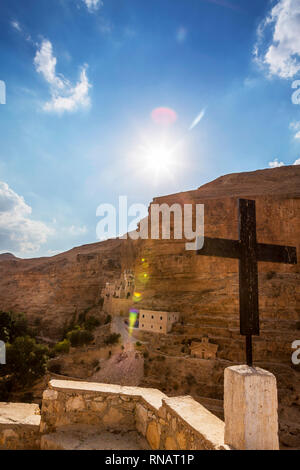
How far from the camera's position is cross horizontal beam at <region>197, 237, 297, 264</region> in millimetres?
3461

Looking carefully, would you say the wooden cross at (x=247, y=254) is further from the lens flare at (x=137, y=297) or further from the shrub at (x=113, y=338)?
the lens flare at (x=137, y=297)

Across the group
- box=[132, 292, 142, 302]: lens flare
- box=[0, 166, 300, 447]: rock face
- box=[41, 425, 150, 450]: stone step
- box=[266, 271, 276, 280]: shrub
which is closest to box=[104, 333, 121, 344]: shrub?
box=[0, 166, 300, 447]: rock face

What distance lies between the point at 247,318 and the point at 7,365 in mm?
22328

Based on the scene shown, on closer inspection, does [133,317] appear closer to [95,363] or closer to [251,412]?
[95,363]

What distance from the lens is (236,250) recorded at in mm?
3633

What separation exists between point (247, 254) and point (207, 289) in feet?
91.6

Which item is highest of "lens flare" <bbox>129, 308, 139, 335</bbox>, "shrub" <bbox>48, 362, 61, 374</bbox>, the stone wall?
the stone wall

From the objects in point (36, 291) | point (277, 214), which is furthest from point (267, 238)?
point (36, 291)

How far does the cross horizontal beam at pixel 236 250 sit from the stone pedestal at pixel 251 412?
1299 millimetres

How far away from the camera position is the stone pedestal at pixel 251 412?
2516mm

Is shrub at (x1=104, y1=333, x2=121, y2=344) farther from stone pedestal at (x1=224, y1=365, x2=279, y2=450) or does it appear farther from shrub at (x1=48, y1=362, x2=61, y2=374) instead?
stone pedestal at (x1=224, y1=365, x2=279, y2=450)

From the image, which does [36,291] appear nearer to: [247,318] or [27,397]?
[27,397]

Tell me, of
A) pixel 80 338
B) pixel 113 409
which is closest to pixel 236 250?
pixel 113 409

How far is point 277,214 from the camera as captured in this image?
1249 inches
